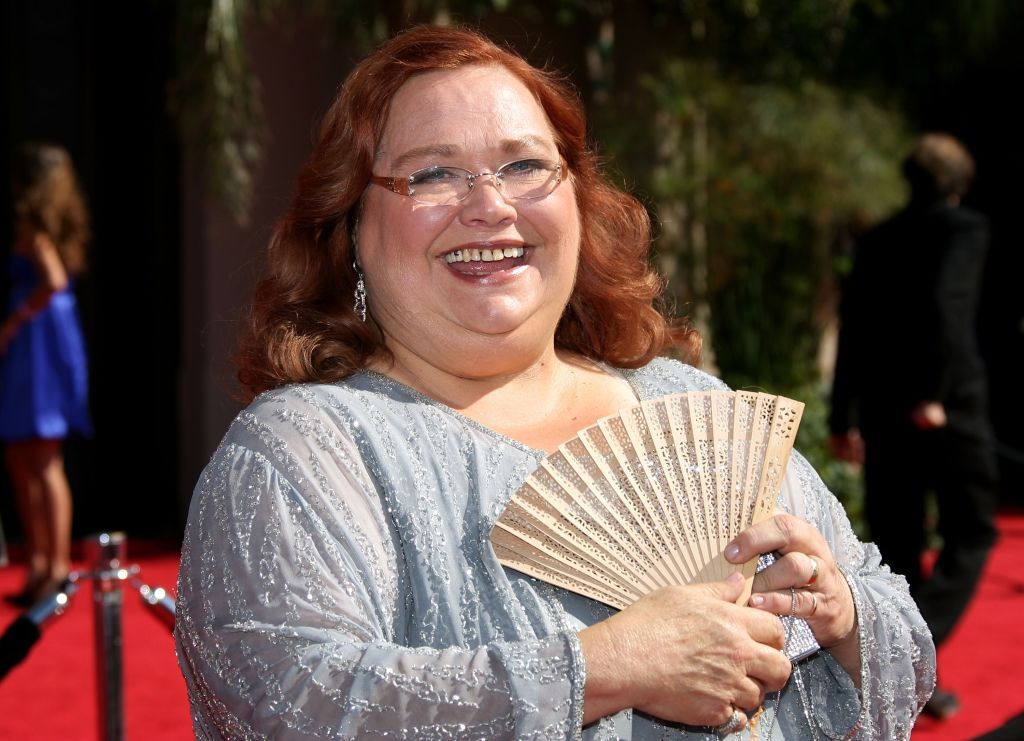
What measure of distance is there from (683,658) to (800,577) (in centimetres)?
26

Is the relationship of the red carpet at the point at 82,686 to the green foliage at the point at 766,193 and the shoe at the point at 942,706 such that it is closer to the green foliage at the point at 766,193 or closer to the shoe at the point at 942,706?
the shoe at the point at 942,706

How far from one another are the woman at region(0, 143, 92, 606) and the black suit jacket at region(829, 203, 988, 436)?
360cm

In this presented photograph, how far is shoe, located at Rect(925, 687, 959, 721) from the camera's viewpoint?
4.60 metres

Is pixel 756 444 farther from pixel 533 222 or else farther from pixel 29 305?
pixel 29 305

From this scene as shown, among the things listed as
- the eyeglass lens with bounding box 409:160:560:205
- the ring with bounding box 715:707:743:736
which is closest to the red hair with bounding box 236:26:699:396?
the eyeglass lens with bounding box 409:160:560:205

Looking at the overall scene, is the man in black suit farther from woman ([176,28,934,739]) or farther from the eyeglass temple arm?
the eyeglass temple arm

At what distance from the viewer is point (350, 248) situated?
87.1 inches

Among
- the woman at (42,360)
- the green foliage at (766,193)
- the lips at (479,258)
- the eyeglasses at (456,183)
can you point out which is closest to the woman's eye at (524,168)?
the eyeglasses at (456,183)

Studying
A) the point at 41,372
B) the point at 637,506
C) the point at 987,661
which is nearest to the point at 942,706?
the point at 987,661

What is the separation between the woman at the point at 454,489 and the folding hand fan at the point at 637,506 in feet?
0.16

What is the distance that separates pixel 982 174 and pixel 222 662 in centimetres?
901

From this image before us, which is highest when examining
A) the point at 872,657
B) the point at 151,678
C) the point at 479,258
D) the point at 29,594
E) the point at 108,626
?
the point at 479,258

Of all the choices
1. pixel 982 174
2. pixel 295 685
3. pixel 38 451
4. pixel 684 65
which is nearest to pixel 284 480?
pixel 295 685

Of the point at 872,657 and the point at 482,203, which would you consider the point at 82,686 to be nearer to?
the point at 482,203
